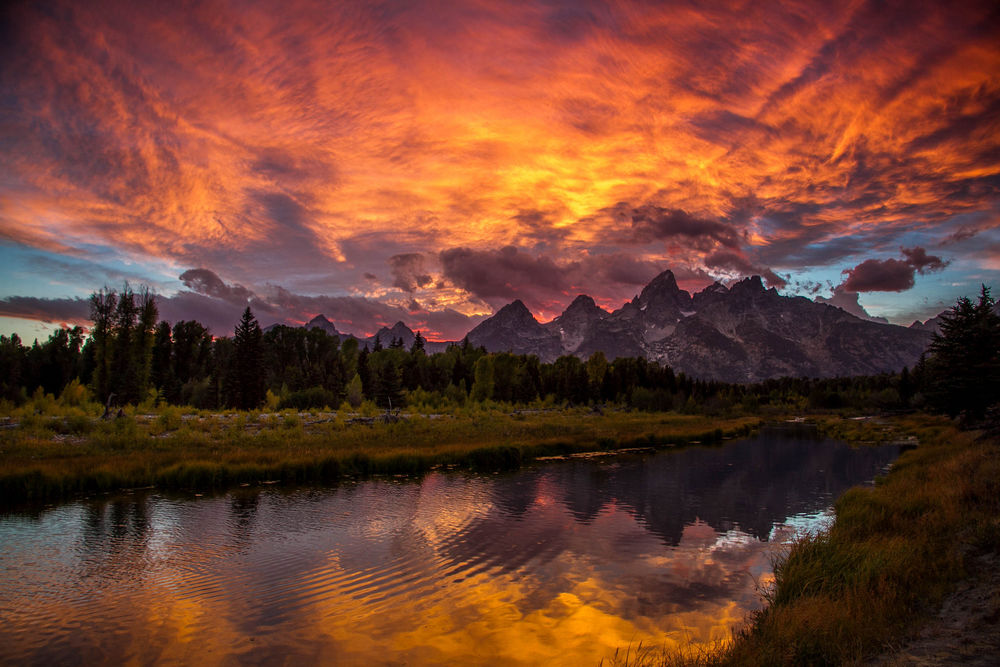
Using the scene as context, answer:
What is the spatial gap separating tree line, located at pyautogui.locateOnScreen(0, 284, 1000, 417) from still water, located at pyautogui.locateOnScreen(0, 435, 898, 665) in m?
34.2

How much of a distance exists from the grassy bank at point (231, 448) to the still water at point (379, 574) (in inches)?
103

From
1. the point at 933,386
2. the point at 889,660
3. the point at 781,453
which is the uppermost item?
the point at 933,386

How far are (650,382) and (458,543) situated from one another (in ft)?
475

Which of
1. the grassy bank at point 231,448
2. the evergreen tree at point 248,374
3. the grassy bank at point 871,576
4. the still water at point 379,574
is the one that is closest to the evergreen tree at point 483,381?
the evergreen tree at point 248,374

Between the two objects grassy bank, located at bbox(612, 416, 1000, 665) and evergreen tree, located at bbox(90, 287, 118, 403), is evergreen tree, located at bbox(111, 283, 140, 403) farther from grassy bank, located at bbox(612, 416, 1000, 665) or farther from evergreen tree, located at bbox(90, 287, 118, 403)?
grassy bank, located at bbox(612, 416, 1000, 665)

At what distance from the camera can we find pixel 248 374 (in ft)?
239

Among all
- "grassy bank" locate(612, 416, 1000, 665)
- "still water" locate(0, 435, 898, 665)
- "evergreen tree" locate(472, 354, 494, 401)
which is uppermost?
"evergreen tree" locate(472, 354, 494, 401)

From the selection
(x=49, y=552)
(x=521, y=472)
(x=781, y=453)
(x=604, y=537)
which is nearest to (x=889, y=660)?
(x=604, y=537)

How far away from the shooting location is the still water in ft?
36.8

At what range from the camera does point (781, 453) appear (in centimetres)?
5312

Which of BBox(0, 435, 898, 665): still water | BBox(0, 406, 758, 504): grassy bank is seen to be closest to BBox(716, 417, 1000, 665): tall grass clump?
BBox(0, 435, 898, 665): still water

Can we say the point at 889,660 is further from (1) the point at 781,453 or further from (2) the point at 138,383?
(2) the point at 138,383

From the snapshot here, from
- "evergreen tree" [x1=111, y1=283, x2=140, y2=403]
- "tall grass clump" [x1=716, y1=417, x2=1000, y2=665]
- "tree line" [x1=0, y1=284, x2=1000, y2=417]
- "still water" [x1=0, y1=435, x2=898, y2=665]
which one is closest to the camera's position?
"tall grass clump" [x1=716, y1=417, x2=1000, y2=665]

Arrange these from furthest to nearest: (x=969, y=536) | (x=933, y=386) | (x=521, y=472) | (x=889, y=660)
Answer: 1. (x=933, y=386)
2. (x=521, y=472)
3. (x=969, y=536)
4. (x=889, y=660)
